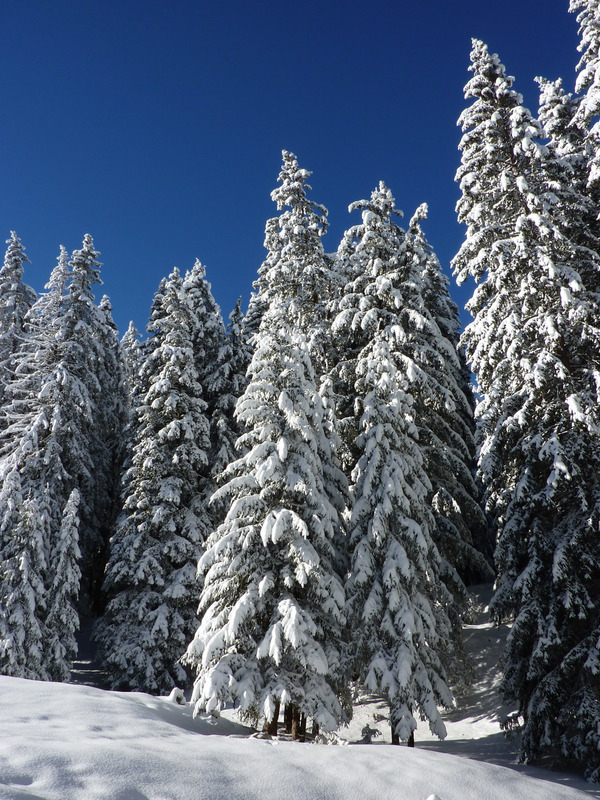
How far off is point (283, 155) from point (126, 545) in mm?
18647

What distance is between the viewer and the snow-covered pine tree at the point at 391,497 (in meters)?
14.6

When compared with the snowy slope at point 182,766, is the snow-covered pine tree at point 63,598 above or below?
above

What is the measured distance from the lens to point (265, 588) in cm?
1358

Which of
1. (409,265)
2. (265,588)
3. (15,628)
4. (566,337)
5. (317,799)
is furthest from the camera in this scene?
(409,265)

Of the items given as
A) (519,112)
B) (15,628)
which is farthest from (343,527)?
(519,112)

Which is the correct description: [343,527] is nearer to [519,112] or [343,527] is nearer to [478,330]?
[478,330]

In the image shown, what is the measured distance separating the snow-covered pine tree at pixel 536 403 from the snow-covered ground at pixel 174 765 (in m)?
5.14

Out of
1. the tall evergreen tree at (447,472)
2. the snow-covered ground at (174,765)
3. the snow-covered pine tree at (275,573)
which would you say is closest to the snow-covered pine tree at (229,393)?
the snow-covered pine tree at (275,573)

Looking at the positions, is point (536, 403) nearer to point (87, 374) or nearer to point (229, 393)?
point (229, 393)

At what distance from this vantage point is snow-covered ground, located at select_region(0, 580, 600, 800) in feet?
18.3

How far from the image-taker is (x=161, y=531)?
21391 millimetres

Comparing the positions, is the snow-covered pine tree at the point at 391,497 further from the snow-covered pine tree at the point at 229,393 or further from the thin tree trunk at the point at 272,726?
the snow-covered pine tree at the point at 229,393

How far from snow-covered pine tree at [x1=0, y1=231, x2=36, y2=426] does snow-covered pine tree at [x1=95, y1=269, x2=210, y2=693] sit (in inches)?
347

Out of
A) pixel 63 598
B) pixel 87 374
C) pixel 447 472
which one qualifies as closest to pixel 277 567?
pixel 447 472
